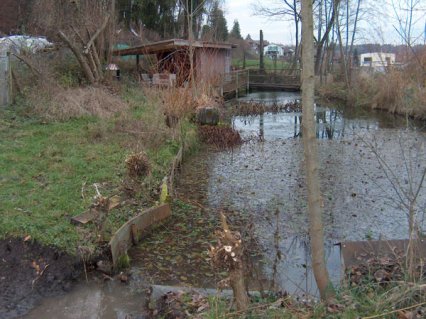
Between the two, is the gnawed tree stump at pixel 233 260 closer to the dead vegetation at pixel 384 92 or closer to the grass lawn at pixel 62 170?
the grass lawn at pixel 62 170

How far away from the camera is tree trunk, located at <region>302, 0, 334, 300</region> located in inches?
109

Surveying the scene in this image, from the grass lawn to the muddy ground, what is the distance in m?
0.16

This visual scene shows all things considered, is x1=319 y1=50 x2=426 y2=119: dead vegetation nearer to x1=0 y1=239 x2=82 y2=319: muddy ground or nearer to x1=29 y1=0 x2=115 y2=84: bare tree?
x1=29 y1=0 x2=115 y2=84: bare tree

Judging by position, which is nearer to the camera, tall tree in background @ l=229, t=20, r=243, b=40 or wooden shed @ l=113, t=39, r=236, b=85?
wooden shed @ l=113, t=39, r=236, b=85

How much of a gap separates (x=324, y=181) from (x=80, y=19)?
11.4 m

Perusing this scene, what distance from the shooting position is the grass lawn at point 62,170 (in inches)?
208

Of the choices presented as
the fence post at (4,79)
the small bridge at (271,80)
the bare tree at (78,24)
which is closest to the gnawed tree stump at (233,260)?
the fence post at (4,79)

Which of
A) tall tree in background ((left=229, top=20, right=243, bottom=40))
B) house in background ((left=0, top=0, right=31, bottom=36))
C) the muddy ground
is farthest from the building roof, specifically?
tall tree in background ((left=229, top=20, right=243, bottom=40))

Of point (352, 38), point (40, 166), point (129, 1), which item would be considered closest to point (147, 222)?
point (40, 166)

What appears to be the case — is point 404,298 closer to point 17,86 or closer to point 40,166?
point 40,166

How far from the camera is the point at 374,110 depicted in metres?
21.5

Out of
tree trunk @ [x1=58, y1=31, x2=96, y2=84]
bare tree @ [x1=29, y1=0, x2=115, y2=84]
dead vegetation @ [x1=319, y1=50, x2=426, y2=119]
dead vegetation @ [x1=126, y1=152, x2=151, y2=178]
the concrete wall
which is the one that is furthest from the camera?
dead vegetation @ [x1=319, y1=50, x2=426, y2=119]

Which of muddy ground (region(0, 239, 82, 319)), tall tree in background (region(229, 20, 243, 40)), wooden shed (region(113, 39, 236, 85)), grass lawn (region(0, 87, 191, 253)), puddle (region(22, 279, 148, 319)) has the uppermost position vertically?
tall tree in background (region(229, 20, 243, 40))

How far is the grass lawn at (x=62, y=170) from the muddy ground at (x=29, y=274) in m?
0.16
